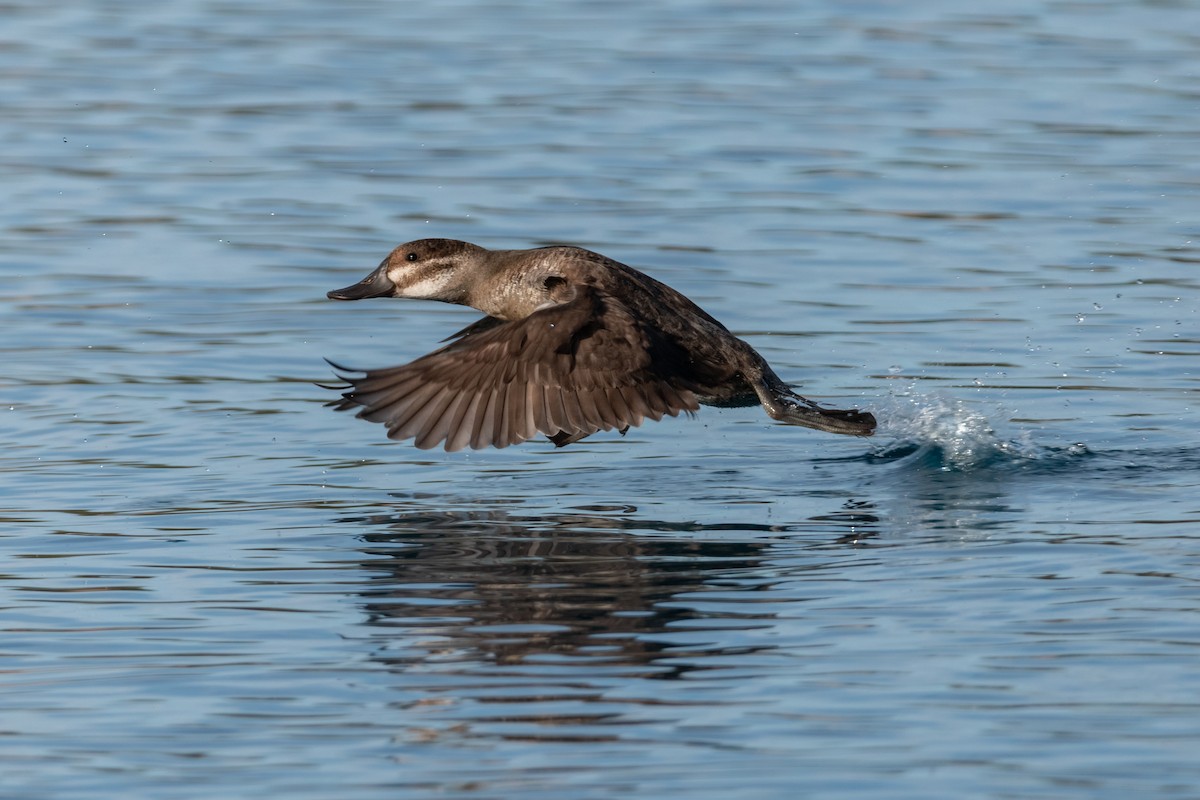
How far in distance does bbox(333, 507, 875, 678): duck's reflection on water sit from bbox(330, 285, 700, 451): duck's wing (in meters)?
0.39

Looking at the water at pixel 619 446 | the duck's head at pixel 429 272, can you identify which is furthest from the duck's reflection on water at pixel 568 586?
the duck's head at pixel 429 272

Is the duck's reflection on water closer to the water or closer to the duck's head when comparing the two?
the water

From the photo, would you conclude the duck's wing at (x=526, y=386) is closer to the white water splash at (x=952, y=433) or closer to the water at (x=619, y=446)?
the water at (x=619, y=446)

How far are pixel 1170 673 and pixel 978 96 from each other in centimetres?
1167

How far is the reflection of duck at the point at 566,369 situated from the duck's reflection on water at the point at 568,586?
1.31 ft

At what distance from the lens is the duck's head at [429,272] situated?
8.92 metres

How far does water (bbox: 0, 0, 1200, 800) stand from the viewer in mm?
5641

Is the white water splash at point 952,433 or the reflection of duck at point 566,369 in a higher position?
the reflection of duck at point 566,369

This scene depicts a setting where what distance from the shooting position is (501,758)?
5.40 m

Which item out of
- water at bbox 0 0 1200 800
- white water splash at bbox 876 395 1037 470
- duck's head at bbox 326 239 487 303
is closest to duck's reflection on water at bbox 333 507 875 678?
water at bbox 0 0 1200 800

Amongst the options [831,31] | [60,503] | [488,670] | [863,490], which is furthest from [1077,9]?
[488,670]

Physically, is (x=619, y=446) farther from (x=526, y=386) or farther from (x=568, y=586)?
(x=568, y=586)

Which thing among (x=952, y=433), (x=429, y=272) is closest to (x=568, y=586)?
(x=429, y=272)

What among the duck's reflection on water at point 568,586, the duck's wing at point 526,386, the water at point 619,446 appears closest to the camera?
the water at point 619,446
